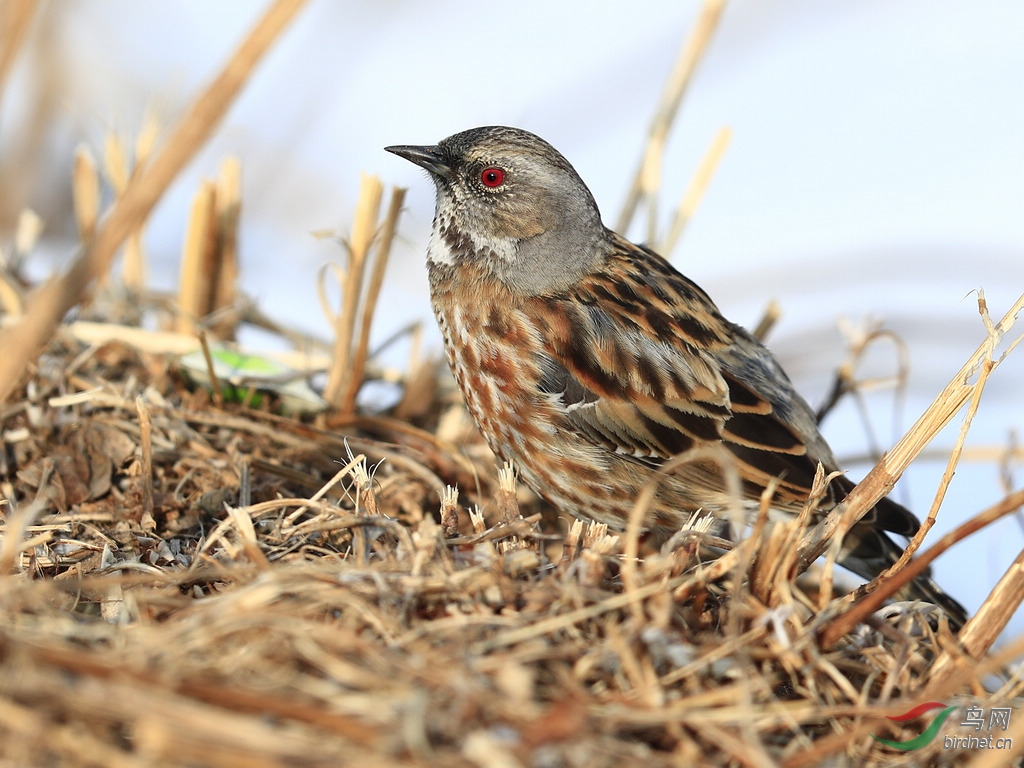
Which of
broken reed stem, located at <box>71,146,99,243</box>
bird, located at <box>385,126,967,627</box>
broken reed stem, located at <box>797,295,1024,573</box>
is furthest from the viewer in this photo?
broken reed stem, located at <box>71,146,99,243</box>

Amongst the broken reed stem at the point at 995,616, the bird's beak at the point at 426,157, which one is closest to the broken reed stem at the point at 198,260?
the bird's beak at the point at 426,157

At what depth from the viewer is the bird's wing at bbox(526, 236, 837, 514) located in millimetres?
3369

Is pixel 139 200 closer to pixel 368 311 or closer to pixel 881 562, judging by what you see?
pixel 368 311

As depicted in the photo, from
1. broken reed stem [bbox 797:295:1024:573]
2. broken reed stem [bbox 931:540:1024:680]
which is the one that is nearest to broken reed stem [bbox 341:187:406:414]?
broken reed stem [bbox 797:295:1024:573]

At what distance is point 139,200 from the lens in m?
1.96

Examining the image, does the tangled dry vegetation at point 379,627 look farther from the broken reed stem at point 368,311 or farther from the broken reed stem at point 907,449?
the broken reed stem at point 368,311

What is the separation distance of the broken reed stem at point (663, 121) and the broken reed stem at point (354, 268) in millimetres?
1298

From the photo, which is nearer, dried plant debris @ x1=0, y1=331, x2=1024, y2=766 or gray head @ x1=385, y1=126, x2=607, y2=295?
dried plant debris @ x1=0, y1=331, x2=1024, y2=766

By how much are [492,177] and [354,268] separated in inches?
24.3

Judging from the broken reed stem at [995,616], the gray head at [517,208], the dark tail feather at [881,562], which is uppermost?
the gray head at [517,208]

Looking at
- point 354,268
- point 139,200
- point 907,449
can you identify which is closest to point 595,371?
point 354,268

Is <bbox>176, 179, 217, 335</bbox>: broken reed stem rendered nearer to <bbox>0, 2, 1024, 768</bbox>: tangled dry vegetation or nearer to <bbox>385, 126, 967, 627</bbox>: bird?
<bbox>0, 2, 1024, 768</bbox>: tangled dry vegetation

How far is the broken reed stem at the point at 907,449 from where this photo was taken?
8.09 ft

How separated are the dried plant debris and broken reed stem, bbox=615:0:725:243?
2.03 meters
